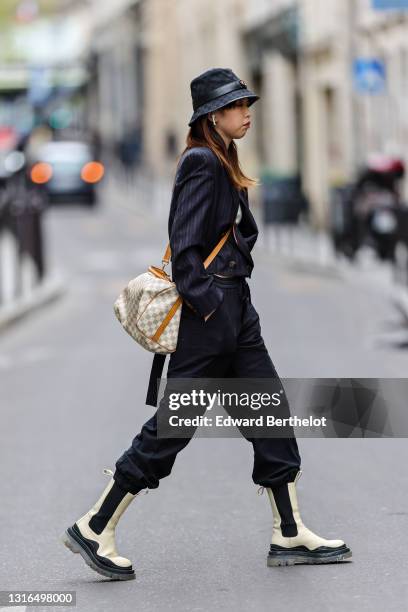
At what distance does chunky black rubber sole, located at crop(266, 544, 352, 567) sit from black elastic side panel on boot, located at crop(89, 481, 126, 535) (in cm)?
60

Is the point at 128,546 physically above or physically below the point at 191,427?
below

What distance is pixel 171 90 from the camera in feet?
203

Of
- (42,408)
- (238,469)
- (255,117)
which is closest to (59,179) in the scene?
(255,117)

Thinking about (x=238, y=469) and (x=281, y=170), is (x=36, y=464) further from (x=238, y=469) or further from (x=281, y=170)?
(x=281, y=170)

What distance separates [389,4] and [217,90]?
14.6 metres

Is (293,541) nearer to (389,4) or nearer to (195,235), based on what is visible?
(195,235)

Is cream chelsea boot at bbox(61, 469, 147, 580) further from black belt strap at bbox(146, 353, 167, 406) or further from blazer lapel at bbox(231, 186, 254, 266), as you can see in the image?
blazer lapel at bbox(231, 186, 254, 266)

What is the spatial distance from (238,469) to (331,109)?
86.9ft

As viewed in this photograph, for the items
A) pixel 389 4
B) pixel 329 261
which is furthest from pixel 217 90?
pixel 329 261

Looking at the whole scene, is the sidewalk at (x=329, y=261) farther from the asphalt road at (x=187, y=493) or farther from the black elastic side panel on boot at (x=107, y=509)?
the black elastic side panel on boot at (x=107, y=509)

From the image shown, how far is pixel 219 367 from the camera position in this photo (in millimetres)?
6125

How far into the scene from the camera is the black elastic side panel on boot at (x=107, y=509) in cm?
617

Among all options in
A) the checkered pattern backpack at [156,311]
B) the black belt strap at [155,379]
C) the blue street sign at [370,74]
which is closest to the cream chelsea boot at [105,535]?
the black belt strap at [155,379]

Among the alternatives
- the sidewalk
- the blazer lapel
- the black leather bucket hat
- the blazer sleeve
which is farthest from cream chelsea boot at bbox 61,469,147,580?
the sidewalk
